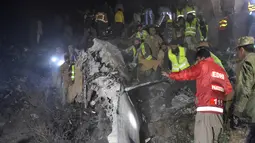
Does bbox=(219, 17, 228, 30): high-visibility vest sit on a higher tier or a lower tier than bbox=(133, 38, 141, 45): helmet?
higher

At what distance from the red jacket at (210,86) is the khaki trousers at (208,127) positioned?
0.09m

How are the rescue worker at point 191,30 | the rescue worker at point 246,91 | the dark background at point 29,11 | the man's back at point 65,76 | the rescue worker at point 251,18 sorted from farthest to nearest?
the dark background at point 29,11
the rescue worker at point 251,18
the rescue worker at point 191,30
the man's back at point 65,76
the rescue worker at point 246,91

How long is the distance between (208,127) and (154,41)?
5524 millimetres

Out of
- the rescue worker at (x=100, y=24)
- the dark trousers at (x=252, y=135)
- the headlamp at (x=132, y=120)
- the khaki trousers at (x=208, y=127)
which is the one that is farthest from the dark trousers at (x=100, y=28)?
the dark trousers at (x=252, y=135)

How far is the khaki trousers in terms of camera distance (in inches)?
148

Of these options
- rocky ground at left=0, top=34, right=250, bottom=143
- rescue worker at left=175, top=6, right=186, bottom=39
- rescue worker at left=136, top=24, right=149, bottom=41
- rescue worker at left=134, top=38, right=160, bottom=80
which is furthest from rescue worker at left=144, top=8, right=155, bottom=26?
rocky ground at left=0, top=34, right=250, bottom=143

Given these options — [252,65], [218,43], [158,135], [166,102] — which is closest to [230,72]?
[166,102]

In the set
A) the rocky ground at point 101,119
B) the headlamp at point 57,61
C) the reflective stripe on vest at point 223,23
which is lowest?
the rocky ground at point 101,119

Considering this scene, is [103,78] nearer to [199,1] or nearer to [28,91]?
[28,91]

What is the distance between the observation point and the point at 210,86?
3754mm

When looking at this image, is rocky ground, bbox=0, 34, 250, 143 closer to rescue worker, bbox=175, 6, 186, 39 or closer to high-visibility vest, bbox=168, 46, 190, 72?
high-visibility vest, bbox=168, 46, 190, 72

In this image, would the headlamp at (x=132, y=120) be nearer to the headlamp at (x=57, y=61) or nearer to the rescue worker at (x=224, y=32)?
the headlamp at (x=57, y=61)

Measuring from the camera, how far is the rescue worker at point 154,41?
876 centimetres

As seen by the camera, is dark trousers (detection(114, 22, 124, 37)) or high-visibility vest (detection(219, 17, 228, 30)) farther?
dark trousers (detection(114, 22, 124, 37))
